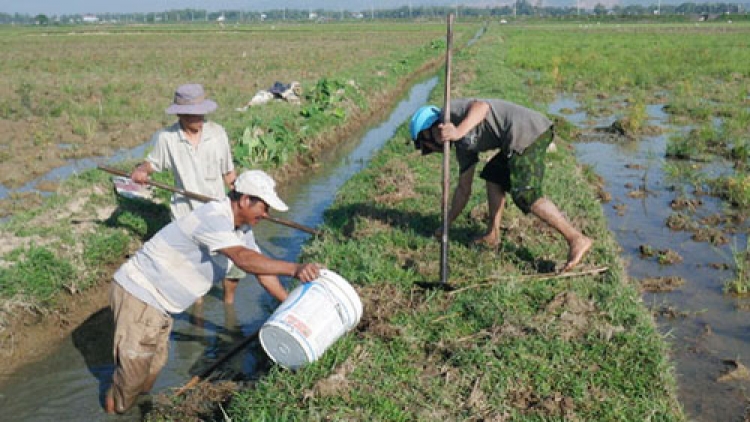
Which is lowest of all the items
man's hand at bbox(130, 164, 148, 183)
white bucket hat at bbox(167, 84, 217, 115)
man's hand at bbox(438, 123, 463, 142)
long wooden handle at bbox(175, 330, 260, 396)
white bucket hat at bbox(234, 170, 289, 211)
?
long wooden handle at bbox(175, 330, 260, 396)

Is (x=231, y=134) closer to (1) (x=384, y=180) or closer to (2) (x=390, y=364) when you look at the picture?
(1) (x=384, y=180)

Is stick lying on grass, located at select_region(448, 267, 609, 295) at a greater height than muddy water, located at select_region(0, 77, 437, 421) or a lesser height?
greater

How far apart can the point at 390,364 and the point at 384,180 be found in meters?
4.07

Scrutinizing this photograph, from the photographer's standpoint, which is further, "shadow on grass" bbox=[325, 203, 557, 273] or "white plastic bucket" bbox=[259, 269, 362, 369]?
"shadow on grass" bbox=[325, 203, 557, 273]

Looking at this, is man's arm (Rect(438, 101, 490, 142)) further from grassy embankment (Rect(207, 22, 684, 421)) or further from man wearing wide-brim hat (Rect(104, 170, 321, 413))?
man wearing wide-brim hat (Rect(104, 170, 321, 413))

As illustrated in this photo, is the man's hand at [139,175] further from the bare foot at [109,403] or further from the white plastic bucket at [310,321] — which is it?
the white plastic bucket at [310,321]

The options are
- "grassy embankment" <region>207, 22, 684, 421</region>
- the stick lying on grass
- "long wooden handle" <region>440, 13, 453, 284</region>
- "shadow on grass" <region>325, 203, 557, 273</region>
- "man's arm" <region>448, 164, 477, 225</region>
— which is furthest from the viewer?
"man's arm" <region>448, 164, 477, 225</region>

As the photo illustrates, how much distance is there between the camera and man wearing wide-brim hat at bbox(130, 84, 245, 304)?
4793 mm

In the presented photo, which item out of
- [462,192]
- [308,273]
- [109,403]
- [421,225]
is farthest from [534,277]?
[109,403]

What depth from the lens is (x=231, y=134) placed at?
32.3ft

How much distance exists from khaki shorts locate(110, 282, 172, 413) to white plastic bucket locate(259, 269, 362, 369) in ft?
2.78

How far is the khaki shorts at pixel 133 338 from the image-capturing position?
381 centimetres

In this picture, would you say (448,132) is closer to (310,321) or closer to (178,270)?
(310,321)

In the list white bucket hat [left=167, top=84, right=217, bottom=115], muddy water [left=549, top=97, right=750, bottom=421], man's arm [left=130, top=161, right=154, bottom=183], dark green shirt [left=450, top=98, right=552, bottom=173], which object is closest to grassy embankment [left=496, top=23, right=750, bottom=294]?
muddy water [left=549, top=97, right=750, bottom=421]
